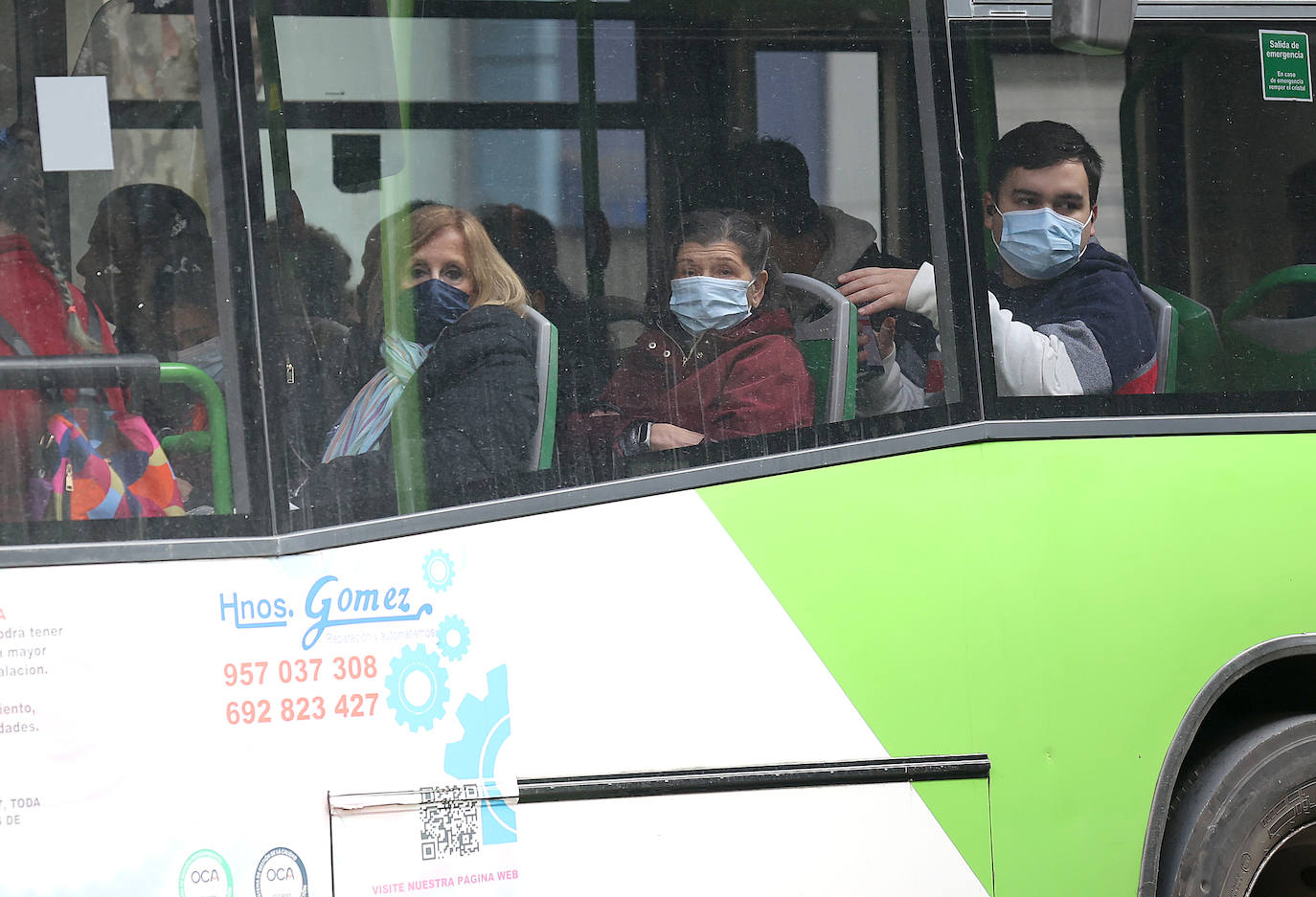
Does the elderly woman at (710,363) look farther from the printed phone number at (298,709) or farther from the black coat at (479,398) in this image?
the printed phone number at (298,709)

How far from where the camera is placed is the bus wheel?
9.23 feet

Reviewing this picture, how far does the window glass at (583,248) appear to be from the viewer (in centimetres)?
260

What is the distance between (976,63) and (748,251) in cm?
70

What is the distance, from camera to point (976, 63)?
278 cm

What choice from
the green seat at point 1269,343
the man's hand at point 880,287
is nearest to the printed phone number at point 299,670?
the man's hand at point 880,287

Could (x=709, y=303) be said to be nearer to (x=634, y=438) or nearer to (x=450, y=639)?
(x=634, y=438)

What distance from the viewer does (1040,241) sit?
2.82 metres

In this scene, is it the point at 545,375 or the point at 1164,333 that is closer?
the point at 545,375

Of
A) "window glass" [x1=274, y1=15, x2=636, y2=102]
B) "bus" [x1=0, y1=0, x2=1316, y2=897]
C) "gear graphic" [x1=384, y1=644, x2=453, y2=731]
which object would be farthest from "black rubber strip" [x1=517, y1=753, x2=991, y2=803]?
"window glass" [x1=274, y1=15, x2=636, y2=102]

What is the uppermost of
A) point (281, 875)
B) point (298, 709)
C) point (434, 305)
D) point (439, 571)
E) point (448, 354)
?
point (434, 305)

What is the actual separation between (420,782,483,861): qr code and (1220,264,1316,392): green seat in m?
→ 2.05

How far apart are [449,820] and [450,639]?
15.6 inches

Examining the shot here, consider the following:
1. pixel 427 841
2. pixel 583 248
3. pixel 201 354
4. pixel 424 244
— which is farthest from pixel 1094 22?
pixel 427 841

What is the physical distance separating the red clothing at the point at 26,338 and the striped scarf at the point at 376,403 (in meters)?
0.46
